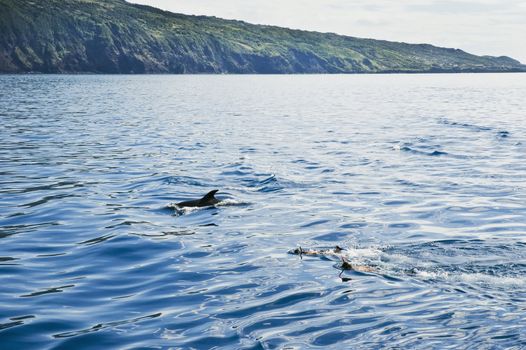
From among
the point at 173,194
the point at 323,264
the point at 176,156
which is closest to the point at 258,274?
the point at 323,264

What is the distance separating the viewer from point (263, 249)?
16.6 m

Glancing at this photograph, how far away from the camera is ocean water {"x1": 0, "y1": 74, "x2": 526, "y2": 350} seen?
437 inches

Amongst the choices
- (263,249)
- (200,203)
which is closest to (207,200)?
(200,203)

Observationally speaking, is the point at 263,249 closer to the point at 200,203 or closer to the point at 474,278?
the point at 474,278

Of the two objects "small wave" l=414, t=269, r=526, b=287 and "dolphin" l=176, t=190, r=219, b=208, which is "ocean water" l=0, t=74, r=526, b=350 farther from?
"dolphin" l=176, t=190, r=219, b=208

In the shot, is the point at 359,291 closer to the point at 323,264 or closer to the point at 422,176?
the point at 323,264

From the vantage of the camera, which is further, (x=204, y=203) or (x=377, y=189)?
(x=377, y=189)

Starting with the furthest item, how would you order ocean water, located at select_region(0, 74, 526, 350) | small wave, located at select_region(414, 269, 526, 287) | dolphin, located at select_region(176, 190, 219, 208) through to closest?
1. dolphin, located at select_region(176, 190, 219, 208)
2. small wave, located at select_region(414, 269, 526, 287)
3. ocean water, located at select_region(0, 74, 526, 350)

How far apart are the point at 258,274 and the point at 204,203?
744 centimetres

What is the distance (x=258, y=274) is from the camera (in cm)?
1447

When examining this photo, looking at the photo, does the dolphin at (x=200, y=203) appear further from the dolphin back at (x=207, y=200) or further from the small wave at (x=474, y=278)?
the small wave at (x=474, y=278)

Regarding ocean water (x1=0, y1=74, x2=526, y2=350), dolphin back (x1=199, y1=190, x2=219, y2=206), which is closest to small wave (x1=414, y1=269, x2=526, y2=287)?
ocean water (x1=0, y1=74, x2=526, y2=350)

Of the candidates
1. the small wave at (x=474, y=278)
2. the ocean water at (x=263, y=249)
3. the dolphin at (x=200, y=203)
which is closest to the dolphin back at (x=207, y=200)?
the dolphin at (x=200, y=203)

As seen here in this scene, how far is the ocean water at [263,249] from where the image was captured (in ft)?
36.4
